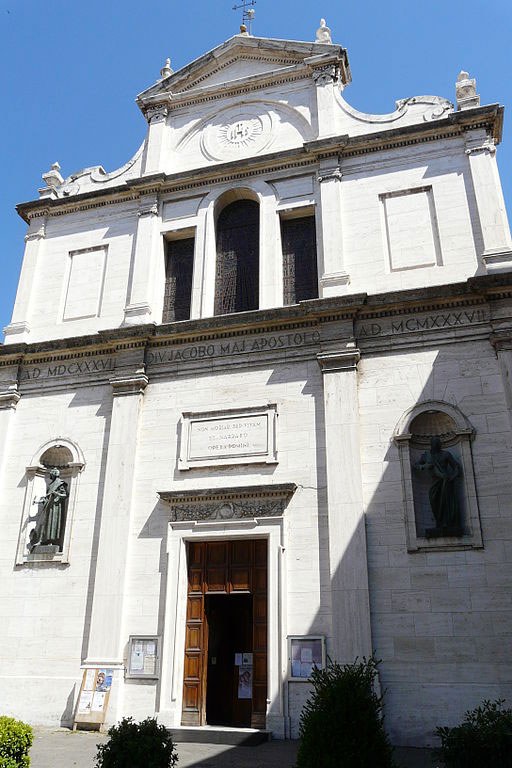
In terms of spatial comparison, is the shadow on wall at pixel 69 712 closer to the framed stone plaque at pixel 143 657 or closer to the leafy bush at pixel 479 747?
the framed stone plaque at pixel 143 657

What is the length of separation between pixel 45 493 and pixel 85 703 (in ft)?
16.5

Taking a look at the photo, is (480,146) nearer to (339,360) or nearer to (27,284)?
(339,360)

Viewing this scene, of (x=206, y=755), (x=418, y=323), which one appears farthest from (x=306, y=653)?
(x=418, y=323)

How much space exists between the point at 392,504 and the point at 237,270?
7.40m

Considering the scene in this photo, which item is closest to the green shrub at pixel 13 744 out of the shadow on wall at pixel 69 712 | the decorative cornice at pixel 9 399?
the shadow on wall at pixel 69 712

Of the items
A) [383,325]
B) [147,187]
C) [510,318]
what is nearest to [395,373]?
[383,325]

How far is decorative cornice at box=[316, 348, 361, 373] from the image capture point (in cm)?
1419

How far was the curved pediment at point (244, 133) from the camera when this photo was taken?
696 inches

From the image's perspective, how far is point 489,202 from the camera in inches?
583

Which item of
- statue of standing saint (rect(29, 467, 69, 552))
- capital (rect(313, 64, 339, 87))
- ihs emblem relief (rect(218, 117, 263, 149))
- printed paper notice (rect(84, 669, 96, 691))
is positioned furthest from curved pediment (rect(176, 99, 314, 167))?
printed paper notice (rect(84, 669, 96, 691))

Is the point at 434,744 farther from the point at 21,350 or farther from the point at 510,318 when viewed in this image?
the point at 21,350

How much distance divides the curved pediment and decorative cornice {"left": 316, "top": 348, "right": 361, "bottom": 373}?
654 cm

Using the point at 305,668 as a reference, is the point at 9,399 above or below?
above

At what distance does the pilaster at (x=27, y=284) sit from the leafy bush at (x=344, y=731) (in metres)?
13.0
